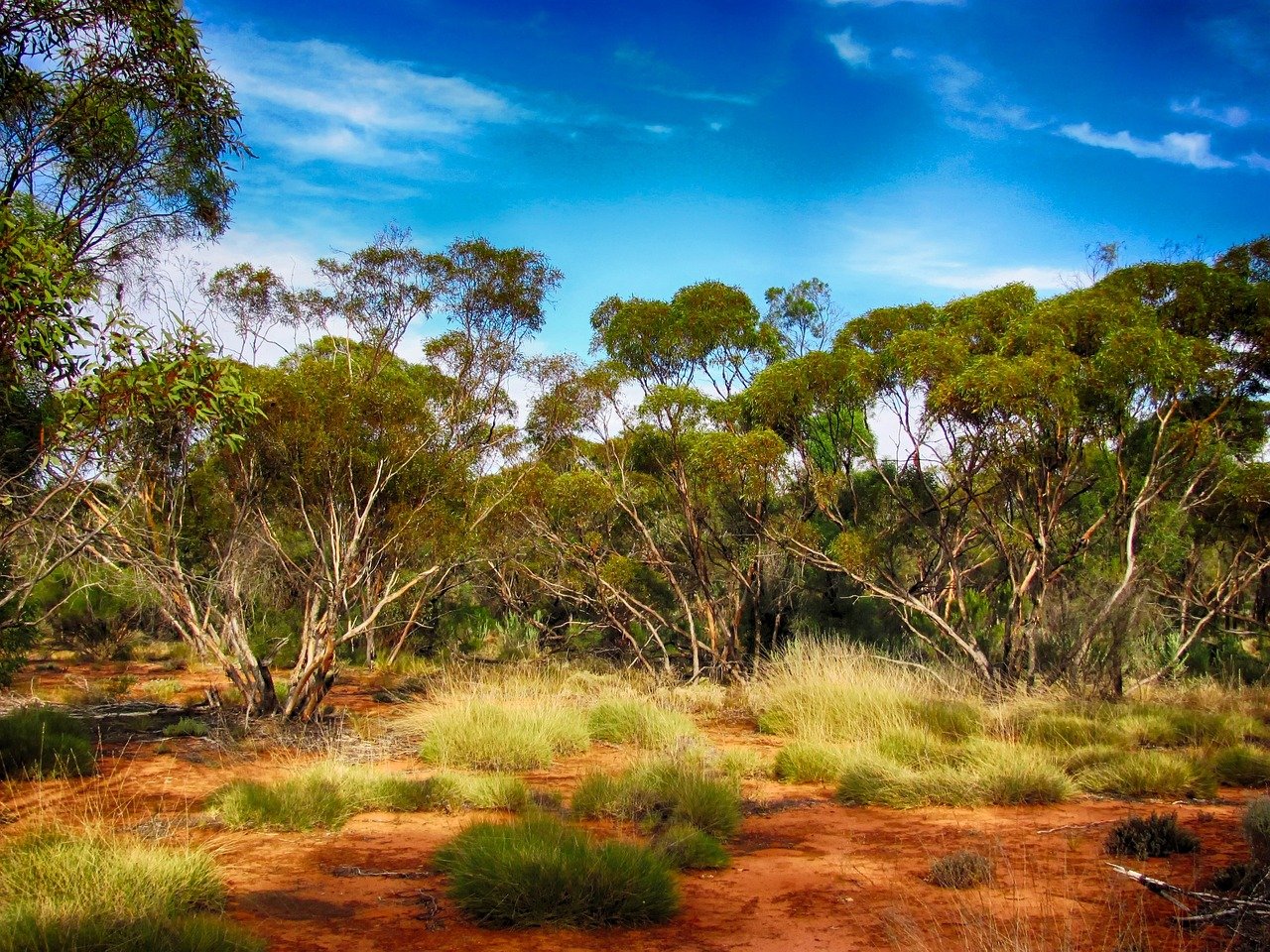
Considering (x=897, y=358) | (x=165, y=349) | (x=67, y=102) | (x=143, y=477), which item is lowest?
(x=143, y=477)

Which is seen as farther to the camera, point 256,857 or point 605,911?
point 256,857

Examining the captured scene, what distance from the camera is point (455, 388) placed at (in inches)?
578

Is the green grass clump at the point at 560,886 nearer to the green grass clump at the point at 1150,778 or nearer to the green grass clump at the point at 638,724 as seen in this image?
the green grass clump at the point at 638,724

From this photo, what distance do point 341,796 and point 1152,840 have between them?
235 inches

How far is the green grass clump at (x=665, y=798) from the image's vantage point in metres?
6.51

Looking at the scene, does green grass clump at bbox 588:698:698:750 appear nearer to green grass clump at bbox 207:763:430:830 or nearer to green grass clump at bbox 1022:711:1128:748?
green grass clump at bbox 207:763:430:830

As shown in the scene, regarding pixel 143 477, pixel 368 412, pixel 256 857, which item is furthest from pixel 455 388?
pixel 256 857

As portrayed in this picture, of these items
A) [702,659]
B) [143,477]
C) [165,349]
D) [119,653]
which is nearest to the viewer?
[165,349]

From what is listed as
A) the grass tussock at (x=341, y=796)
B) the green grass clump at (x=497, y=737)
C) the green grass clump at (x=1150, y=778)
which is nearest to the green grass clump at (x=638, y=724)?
the green grass clump at (x=497, y=737)

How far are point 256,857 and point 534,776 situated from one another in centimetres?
331

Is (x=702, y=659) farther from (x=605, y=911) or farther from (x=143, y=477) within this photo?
(x=605, y=911)

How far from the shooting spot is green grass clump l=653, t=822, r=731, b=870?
5652 millimetres

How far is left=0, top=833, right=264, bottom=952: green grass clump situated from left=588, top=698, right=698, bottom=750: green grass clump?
5.49 metres

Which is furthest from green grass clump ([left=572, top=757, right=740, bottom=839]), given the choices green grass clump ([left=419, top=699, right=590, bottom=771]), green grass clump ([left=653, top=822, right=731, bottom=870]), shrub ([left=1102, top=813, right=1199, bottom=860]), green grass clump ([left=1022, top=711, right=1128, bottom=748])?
green grass clump ([left=1022, top=711, right=1128, bottom=748])
